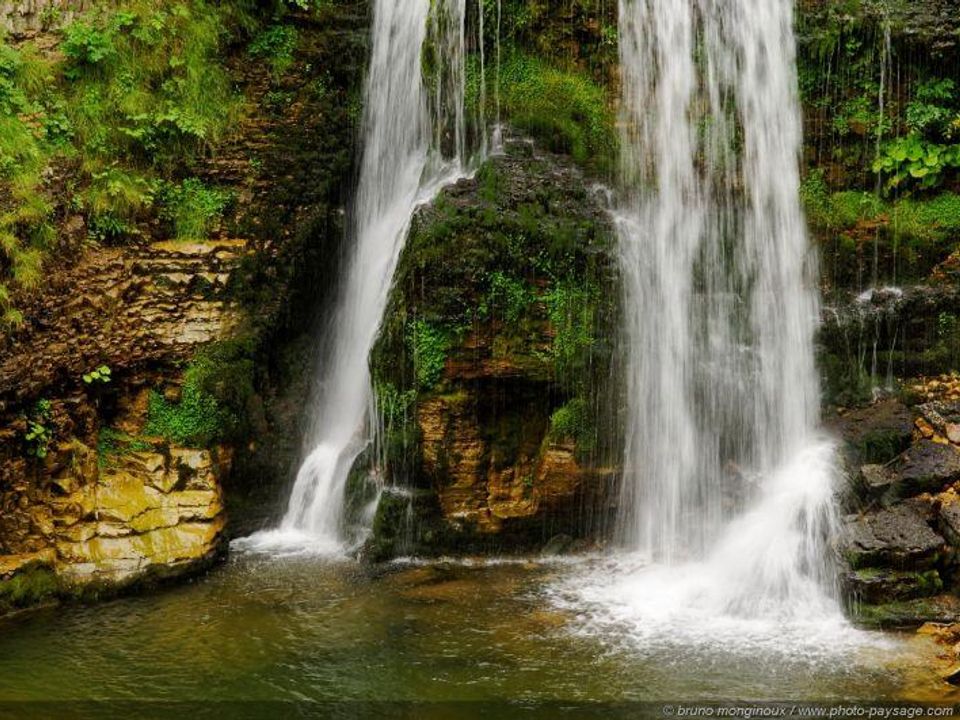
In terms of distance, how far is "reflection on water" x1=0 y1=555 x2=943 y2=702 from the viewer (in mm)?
6113

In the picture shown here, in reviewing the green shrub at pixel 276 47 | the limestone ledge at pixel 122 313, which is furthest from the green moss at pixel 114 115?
the green shrub at pixel 276 47

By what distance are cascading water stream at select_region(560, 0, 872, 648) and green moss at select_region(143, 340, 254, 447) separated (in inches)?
170

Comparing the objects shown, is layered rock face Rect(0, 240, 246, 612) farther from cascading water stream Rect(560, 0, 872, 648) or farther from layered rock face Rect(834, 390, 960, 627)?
layered rock face Rect(834, 390, 960, 627)

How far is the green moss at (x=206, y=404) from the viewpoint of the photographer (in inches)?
363

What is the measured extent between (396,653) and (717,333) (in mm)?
5043

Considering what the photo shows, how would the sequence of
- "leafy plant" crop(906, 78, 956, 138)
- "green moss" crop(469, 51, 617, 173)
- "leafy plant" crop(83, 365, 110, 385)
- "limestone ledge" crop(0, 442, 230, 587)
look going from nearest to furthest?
1. "limestone ledge" crop(0, 442, 230, 587)
2. "leafy plant" crop(83, 365, 110, 385)
3. "green moss" crop(469, 51, 617, 173)
4. "leafy plant" crop(906, 78, 956, 138)

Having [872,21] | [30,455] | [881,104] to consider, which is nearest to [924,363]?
[881,104]

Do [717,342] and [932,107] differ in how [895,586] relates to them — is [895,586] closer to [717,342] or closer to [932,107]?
[717,342]

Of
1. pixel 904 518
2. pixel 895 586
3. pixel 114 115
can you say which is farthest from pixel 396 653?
pixel 114 115

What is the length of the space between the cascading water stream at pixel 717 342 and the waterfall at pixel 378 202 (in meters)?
2.21

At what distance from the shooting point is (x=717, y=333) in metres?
9.31

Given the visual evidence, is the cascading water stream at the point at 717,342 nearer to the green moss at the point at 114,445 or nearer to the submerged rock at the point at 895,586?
the submerged rock at the point at 895,586

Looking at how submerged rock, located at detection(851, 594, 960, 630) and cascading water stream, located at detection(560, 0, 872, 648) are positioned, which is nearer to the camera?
submerged rock, located at detection(851, 594, 960, 630)

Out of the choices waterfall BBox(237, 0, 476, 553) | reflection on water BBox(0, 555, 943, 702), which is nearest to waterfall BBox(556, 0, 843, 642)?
reflection on water BBox(0, 555, 943, 702)
